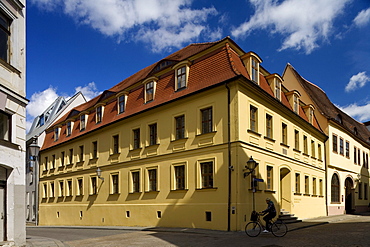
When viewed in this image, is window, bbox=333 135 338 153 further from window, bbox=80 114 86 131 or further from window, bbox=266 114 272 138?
window, bbox=80 114 86 131

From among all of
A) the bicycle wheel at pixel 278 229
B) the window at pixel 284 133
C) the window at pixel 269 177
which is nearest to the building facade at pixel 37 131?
the window at pixel 269 177

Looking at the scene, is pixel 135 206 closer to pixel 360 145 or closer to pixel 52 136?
pixel 52 136

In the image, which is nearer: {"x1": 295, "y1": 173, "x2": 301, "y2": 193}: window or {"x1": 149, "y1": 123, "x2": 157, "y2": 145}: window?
{"x1": 149, "y1": 123, "x2": 157, "y2": 145}: window

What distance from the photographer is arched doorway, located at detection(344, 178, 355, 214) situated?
34094 millimetres

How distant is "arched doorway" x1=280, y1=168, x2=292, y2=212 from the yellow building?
0.20ft

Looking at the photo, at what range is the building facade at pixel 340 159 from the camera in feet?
99.1

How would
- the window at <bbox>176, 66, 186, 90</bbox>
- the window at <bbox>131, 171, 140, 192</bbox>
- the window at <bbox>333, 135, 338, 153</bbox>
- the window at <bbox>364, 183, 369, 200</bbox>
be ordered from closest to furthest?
1. the window at <bbox>176, 66, 186, 90</bbox>
2. the window at <bbox>131, 171, 140, 192</bbox>
3. the window at <bbox>333, 135, 338, 153</bbox>
4. the window at <bbox>364, 183, 369, 200</bbox>

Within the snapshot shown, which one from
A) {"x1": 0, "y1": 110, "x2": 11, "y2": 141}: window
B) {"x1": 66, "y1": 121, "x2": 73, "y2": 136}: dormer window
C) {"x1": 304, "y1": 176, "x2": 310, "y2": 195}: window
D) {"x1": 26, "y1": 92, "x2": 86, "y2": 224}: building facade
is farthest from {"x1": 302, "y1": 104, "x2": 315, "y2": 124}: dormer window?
{"x1": 26, "y1": 92, "x2": 86, "y2": 224}: building facade

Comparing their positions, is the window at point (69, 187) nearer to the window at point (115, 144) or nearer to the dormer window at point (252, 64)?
the window at point (115, 144)

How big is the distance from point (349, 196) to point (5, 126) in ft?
105

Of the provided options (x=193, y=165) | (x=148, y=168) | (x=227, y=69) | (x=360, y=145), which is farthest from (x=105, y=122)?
(x=360, y=145)

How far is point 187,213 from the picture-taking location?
1950 centimetres

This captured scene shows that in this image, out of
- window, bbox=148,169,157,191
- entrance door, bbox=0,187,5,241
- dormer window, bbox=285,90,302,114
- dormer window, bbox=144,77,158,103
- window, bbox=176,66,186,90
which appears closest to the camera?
entrance door, bbox=0,187,5,241

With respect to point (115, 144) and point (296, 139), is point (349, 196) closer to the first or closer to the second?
point (296, 139)
